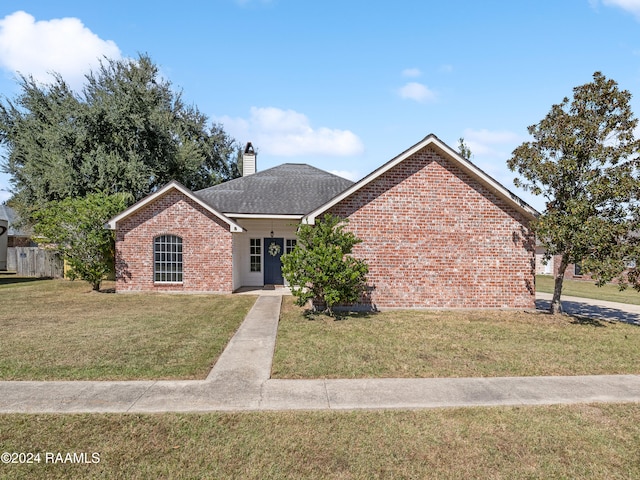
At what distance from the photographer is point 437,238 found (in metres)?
12.3

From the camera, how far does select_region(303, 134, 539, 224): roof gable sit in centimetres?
1196

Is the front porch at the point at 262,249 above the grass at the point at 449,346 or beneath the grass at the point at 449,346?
above

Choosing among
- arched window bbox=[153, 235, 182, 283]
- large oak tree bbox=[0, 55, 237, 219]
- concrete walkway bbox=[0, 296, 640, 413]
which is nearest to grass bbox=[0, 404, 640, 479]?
concrete walkway bbox=[0, 296, 640, 413]

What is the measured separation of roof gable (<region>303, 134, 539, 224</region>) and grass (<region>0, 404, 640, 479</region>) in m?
7.97

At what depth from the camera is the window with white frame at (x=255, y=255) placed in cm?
1792

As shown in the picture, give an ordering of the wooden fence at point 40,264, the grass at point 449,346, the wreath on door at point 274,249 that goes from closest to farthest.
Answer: the grass at point 449,346, the wreath on door at point 274,249, the wooden fence at point 40,264

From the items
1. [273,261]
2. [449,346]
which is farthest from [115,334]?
[273,261]

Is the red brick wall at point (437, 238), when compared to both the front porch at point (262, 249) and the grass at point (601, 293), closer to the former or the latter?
the front porch at point (262, 249)

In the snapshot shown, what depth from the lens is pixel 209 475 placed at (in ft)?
11.5

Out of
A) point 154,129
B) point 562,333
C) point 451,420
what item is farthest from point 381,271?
point 154,129

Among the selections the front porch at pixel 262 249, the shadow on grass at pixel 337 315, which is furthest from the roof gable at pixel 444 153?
the front porch at pixel 262 249

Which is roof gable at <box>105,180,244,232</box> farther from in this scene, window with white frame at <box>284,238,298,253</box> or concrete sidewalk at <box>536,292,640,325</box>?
concrete sidewalk at <box>536,292,640,325</box>

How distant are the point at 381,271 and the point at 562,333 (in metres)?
5.28

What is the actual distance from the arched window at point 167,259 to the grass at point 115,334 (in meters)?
1.10
